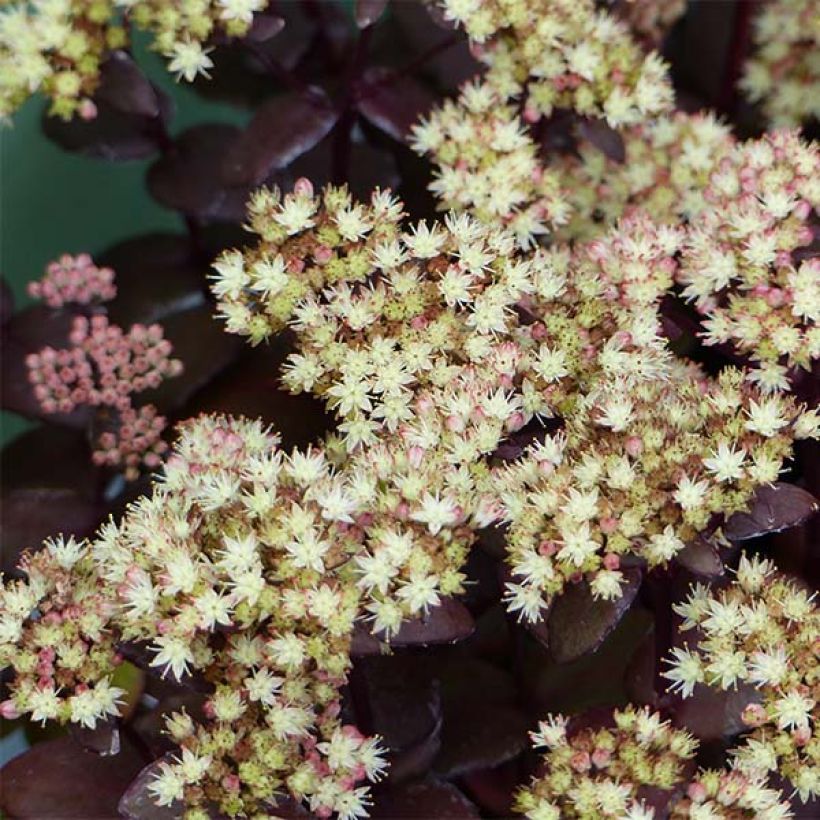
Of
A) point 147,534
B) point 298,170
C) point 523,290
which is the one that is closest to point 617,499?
point 523,290

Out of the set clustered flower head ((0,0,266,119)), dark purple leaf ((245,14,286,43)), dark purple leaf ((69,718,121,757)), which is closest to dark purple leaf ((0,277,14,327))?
clustered flower head ((0,0,266,119))

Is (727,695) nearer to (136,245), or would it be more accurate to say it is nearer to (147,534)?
(147,534)

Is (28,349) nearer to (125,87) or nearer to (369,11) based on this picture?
(125,87)

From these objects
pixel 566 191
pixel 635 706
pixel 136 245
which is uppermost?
pixel 566 191

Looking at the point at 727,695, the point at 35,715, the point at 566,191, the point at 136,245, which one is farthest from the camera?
the point at 136,245

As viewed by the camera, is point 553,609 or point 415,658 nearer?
point 553,609

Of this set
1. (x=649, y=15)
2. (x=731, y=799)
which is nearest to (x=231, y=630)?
(x=731, y=799)
